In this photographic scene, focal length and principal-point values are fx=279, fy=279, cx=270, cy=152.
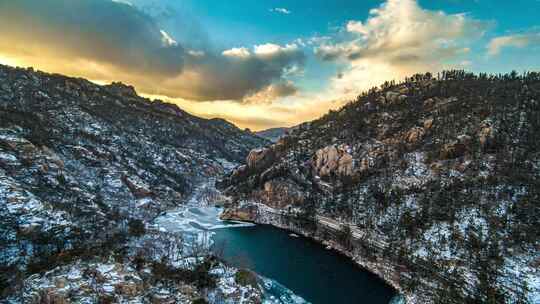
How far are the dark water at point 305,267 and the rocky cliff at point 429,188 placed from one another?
6387 millimetres

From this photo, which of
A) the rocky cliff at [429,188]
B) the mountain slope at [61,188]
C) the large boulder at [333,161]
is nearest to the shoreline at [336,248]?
the rocky cliff at [429,188]

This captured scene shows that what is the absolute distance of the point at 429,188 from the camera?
105812mm

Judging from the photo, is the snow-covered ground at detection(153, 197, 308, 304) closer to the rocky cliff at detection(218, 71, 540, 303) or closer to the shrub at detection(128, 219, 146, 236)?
the shrub at detection(128, 219, 146, 236)

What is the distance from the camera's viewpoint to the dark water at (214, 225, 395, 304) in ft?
231

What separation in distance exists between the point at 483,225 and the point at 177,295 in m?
86.0

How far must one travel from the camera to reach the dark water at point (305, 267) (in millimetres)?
70312

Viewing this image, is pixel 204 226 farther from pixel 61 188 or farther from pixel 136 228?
pixel 61 188

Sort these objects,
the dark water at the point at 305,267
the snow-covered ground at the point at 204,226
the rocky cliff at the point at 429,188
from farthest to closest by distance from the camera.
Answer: the rocky cliff at the point at 429,188
the dark water at the point at 305,267
the snow-covered ground at the point at 204,226

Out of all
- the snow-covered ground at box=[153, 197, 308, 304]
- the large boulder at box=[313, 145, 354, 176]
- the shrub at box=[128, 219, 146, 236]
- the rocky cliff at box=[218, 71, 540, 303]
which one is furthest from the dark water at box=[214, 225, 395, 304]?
the large boulder at box=[313, 145, 354, 176]

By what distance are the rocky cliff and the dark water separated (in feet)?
21.0

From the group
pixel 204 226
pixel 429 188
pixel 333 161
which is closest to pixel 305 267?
pixel 429 188

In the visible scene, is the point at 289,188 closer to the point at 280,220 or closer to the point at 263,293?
the point at 280,220

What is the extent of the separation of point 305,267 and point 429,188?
188 ft

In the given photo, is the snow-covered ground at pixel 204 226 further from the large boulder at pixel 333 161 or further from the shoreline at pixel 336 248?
the large boulder at pixel 333 161
